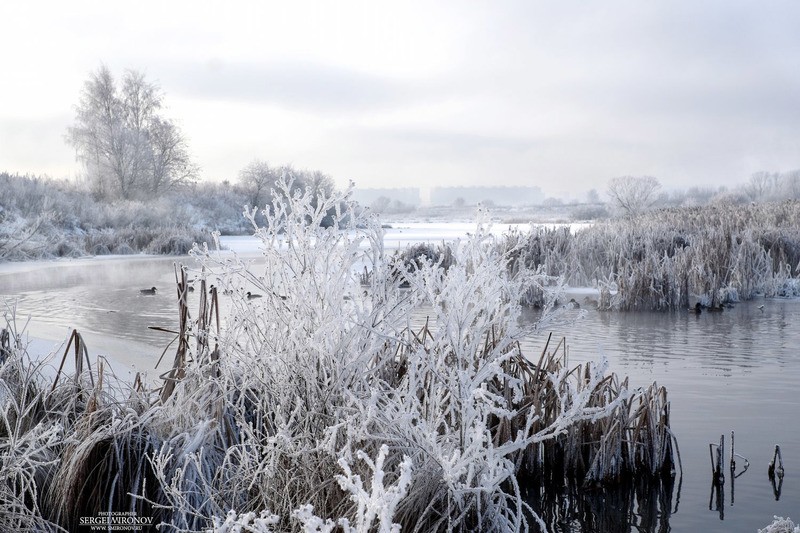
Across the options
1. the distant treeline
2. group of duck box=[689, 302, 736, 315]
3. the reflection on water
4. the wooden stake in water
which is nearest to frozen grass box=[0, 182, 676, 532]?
the reflection on water

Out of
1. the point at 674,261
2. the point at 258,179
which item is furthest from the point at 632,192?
the point at 674,261

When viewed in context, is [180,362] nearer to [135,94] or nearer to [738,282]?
[738,282]

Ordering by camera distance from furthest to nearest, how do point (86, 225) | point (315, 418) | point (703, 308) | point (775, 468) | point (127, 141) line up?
point (127, 141)
point (86, 225)
point (703, 308)
point (775, 468)
point (315, 418)

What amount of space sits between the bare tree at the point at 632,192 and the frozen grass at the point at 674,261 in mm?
31198

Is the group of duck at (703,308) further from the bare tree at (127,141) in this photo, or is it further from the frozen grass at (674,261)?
the bare tree at (127,141)

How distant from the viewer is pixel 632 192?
46.6m

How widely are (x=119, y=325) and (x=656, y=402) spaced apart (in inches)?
281

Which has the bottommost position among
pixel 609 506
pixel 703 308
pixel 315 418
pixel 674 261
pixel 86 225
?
pixel 609 506

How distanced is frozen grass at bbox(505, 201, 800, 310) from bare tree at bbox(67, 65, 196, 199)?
30.6m

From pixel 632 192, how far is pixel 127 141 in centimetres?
2995

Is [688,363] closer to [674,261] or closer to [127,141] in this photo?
[674,261]

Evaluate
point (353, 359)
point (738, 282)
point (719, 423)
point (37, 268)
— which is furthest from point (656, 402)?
point (37, 268)

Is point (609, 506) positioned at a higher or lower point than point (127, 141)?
lower

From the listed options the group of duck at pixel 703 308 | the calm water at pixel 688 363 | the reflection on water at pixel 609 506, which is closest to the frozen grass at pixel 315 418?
the reflection on water at pixel 609 506
